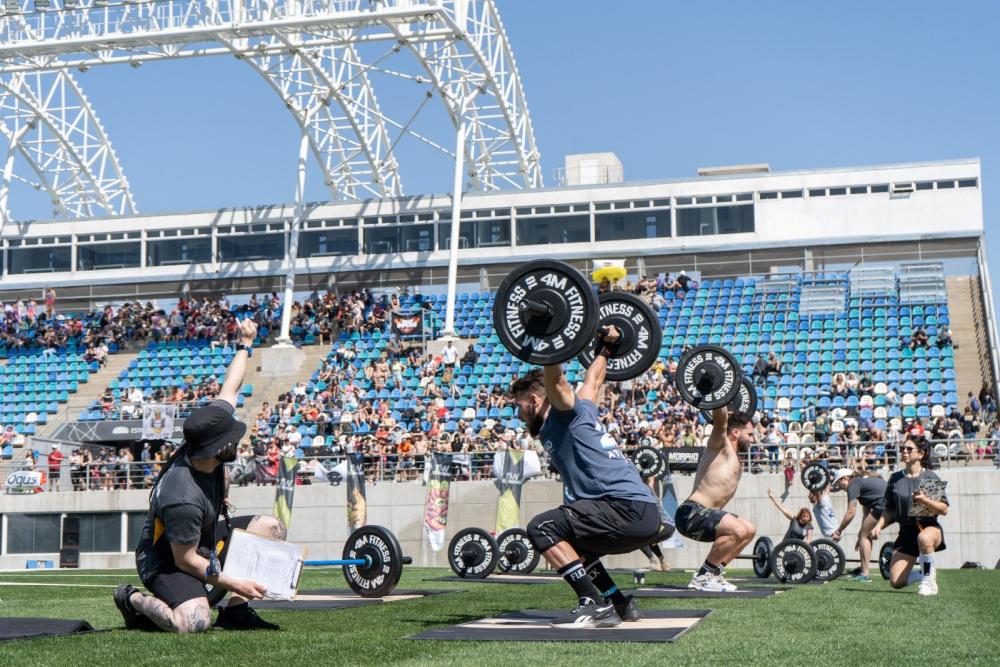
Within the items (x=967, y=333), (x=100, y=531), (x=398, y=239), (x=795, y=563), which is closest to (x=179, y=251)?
(x=398, y=239)

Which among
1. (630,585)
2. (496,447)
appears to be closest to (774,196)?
(496,447)

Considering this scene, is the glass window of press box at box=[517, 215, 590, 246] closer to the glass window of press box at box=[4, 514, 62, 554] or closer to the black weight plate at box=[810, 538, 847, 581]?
the glass window of press box at box=[4, 514, 62, 554]

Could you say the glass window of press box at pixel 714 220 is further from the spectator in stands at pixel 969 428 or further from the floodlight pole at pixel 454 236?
the spectator in stands at pixel 969 428

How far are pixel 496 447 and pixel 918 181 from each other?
52.0 ft

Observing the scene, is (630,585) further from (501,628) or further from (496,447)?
(496,447)

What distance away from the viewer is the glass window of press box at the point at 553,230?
36075mm

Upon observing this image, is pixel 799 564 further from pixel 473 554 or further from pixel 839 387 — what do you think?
pixel 839 387

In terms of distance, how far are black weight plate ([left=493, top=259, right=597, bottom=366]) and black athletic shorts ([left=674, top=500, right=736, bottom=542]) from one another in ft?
12.0

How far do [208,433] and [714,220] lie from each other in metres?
29.4

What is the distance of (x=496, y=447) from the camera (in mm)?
25062

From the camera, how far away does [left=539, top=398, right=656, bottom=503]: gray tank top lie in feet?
25.8

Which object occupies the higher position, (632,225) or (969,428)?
(632,225)

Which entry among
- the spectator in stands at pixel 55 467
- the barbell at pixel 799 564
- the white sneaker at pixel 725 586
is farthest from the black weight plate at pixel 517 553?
the spectator in stands at pixel 55 467

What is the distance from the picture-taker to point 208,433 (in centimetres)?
702
